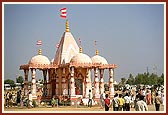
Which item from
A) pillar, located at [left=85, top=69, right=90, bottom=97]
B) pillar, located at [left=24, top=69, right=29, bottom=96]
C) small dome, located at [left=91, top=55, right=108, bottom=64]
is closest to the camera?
pillar, located at [left=85, top=69, right=90, bottom=97]

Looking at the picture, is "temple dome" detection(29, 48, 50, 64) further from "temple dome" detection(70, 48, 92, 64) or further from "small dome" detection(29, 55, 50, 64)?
"temple dome" detection(70, 48, 92, 64)

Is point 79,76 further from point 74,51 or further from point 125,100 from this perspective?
point 125,100

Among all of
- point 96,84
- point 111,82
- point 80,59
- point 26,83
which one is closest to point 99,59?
point 111,82

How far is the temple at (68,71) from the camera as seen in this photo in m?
22.9

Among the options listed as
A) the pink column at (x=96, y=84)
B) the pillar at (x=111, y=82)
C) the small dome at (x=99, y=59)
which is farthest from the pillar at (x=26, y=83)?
the pillar at (x=111, y=82)

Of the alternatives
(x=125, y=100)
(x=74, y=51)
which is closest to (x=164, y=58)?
(x=125, y=100)

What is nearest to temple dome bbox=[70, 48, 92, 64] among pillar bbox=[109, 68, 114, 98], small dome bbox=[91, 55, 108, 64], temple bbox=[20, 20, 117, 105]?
temple bbox=[20, 20, 117, 105]

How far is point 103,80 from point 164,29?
37.6ft

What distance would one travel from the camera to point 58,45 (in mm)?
26250

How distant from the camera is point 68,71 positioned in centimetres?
2406

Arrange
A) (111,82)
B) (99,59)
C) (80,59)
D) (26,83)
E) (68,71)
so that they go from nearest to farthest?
1. (80,59)
2. (68,71)
3. (26,83)
4. (111,82)
5. (99,59)

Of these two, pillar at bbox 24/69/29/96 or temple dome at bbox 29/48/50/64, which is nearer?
temple dome at bbox 29/48/50/64

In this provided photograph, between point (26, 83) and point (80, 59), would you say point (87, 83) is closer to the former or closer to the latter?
point (80, 59)

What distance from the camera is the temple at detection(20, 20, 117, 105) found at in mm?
22906
